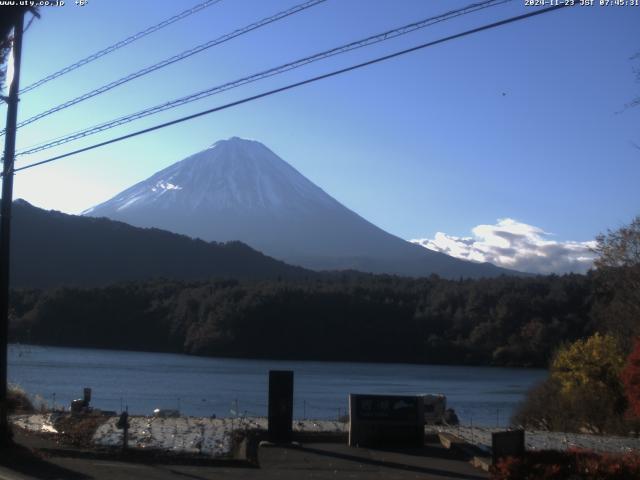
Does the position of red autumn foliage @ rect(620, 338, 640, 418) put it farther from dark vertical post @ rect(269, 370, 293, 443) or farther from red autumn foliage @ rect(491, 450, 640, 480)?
red autumn foliage @ rect(491, 450, 640, 480)

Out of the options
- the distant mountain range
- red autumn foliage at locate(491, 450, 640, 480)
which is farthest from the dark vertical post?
the distant mountain range

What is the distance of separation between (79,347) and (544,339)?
3591 centimetres

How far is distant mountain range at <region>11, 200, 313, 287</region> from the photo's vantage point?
87.3 meters

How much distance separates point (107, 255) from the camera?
97500 mm

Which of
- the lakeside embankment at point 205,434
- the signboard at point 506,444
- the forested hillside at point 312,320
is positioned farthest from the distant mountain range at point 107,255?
the signboard at point 506,444

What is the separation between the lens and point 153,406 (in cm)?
3562

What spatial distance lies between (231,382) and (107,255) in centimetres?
5180

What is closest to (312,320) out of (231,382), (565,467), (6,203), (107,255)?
(231,382)

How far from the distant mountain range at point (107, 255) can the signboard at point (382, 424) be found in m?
70.3

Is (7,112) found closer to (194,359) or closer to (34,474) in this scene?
(34,474)

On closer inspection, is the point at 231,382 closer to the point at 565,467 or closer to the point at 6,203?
the point at 6,203

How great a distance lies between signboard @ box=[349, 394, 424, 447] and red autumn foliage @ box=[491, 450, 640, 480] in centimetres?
552

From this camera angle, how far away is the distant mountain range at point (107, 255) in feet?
286

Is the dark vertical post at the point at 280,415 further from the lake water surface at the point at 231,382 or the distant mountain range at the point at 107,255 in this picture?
the distant mountain range at the point at 107,255
